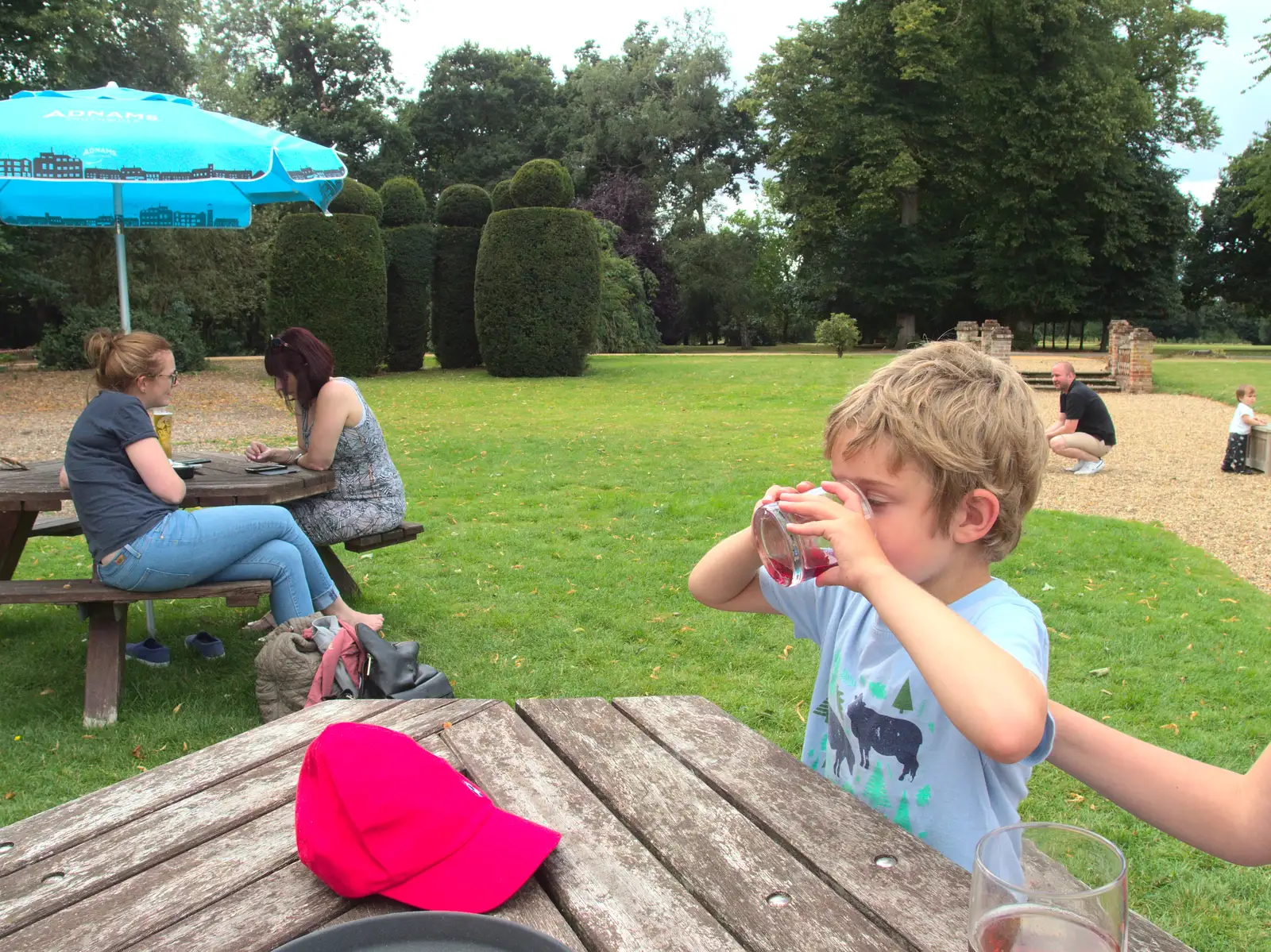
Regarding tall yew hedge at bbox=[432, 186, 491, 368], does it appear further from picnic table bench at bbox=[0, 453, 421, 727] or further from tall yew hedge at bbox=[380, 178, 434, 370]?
picnic table bench at bbox=[0, 453, 421, 727]

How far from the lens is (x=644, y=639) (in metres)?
→ 5.13

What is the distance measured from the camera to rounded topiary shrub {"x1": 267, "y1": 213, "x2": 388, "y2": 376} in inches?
800

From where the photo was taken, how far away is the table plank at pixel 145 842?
129cm

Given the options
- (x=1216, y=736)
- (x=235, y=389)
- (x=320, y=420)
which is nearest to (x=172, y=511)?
(x=320, y=420)

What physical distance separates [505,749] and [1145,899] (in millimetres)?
2278

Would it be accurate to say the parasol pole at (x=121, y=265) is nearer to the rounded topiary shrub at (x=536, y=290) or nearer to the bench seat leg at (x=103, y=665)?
the bench seat leg at (x=103, y=665)

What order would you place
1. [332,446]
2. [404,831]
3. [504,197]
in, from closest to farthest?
1. [404,831]
2. [332,446]
3. [504,197]

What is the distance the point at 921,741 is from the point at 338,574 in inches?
178

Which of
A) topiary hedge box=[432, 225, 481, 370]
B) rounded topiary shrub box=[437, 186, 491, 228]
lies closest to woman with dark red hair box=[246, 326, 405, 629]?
topiary hedge box=[432, 225, 481, 370]

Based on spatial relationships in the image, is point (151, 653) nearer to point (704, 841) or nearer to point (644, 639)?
point (644, 639)

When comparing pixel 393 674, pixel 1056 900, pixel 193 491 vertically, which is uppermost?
pixel 1056 900

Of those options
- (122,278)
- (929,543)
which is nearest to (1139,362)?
(122,278)

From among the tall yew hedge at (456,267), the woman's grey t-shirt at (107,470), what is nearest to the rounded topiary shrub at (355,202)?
the tall yew hedge at (456,267)

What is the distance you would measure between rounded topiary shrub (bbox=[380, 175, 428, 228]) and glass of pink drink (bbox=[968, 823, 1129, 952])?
23522 millimetres
